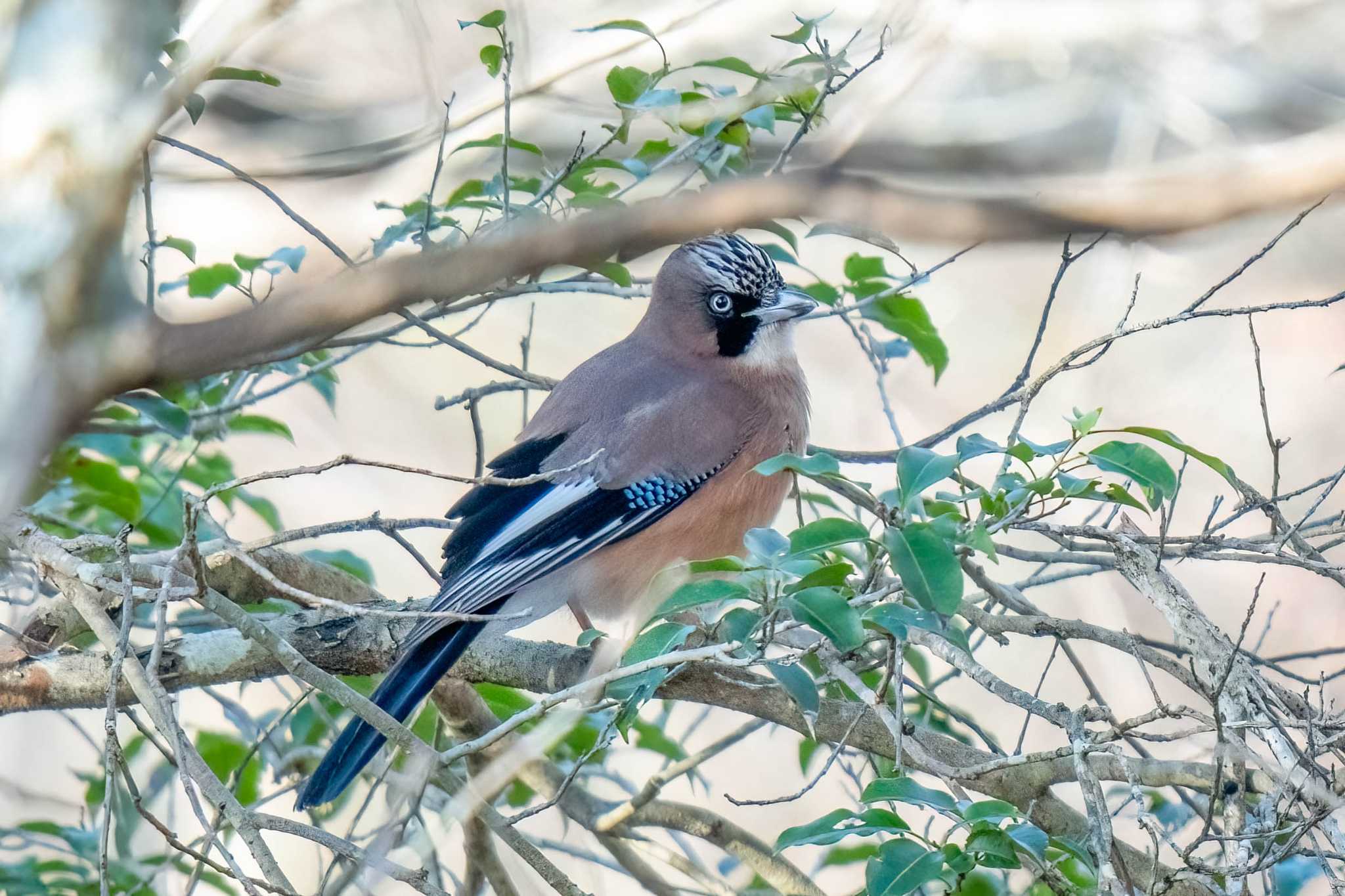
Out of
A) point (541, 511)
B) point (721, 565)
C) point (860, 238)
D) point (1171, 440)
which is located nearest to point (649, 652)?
point (721, 565)

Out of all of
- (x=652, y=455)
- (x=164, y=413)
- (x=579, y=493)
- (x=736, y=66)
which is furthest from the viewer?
(x=652, y=455)

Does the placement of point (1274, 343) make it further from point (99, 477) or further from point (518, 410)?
point (99, 477)

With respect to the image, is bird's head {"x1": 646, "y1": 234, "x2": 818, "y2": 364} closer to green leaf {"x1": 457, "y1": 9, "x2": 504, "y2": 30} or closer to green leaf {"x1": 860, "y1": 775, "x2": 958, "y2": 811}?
green leaf {"x1": 457, "y1": 9, "x2": 504, "y2": 30}

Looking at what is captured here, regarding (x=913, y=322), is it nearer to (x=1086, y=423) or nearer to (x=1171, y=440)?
(x=1086, y=423)

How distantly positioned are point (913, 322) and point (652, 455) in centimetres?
81

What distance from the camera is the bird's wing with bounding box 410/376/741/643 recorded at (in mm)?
3363

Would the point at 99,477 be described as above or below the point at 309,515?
below

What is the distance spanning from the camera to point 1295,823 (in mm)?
2078

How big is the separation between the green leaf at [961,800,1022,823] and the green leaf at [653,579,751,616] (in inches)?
17.2

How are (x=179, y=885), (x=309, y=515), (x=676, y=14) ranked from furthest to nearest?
(x=309, y=515)
(x=676, y=14)
(x=179, y=885)

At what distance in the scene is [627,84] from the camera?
309cm

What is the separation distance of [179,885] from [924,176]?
3.51 m

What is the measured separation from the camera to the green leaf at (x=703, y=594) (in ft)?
6.55

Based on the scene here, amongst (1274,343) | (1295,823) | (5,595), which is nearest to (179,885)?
(5,595)
